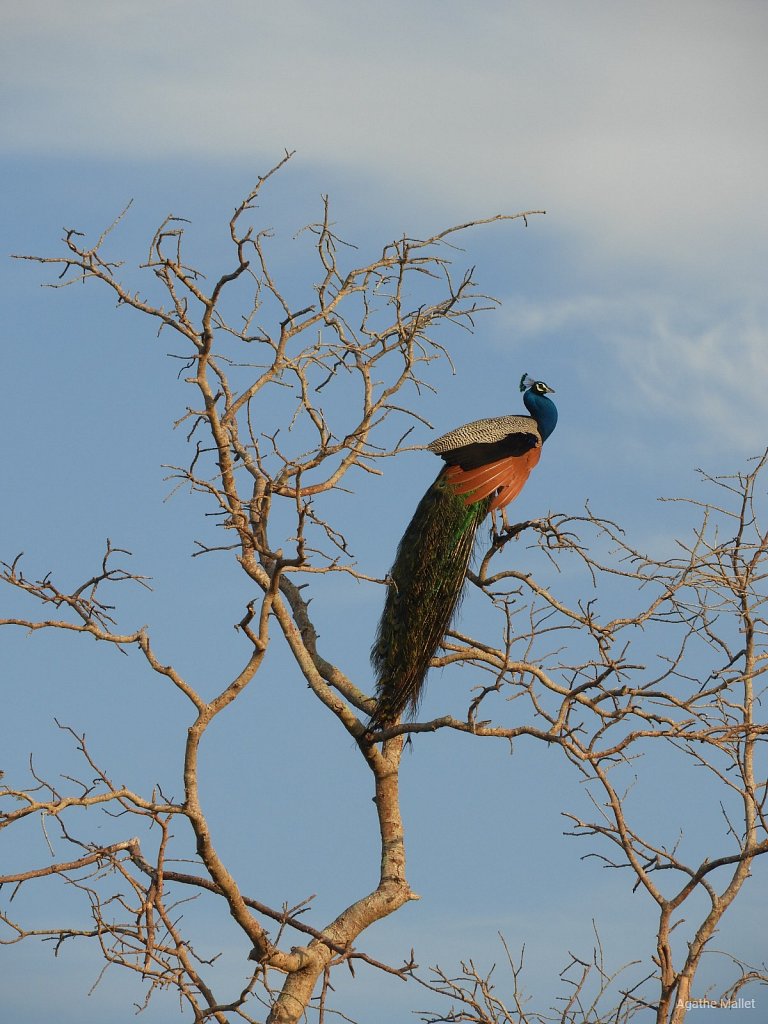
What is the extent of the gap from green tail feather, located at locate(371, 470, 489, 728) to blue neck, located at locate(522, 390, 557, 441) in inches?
63.2

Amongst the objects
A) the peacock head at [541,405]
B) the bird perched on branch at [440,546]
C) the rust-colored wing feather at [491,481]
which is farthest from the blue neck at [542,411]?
the rust-colored wing feather at [491,481]

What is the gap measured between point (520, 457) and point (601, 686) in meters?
2.46

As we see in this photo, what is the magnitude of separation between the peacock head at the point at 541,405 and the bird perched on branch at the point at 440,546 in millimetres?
620

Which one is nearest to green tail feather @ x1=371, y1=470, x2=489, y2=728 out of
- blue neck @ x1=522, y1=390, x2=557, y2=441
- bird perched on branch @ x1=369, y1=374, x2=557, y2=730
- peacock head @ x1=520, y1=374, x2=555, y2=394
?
bird perched on branch @ x1=369, y1=374, x2=557, y2=730

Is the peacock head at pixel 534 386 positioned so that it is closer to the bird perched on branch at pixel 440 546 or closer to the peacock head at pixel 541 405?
the peacock head at pixel 541 405

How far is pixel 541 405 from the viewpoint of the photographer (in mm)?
8695

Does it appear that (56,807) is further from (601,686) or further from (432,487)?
(432,487)

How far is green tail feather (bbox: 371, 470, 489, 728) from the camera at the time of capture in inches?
249

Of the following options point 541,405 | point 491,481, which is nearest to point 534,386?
point 541,405

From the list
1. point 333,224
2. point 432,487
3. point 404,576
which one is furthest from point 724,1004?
Result: point 333,224

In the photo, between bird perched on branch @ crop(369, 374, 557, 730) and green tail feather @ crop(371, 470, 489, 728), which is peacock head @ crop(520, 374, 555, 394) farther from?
green tail feather @ crop(371, 470, 489, 728)

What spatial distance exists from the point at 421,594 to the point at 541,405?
2653 millimetres

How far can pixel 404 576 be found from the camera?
22.1 feet

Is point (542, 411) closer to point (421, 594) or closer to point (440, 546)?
point (440, 546)
